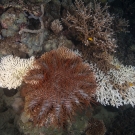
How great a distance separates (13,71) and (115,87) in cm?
216

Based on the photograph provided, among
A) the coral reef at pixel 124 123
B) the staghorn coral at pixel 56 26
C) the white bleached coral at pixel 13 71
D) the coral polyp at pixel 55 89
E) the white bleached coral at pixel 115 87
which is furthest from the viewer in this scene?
the coral reef at pixel 124 123

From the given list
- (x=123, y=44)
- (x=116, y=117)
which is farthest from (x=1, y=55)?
(x=116, y=117)

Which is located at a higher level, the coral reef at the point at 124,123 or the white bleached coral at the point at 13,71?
the white bleached coral at the point at 13,71

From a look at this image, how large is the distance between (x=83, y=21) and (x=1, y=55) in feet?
6.04

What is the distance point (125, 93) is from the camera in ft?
13.0

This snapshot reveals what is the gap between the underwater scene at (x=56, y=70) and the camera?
300 centimetres

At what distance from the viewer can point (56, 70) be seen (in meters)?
3.10

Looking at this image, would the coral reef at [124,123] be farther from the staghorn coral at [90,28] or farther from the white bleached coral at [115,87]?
the staghorn coral at [90,28]

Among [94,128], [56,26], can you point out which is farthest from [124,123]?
[56,26]

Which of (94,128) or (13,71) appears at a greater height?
(13,71)

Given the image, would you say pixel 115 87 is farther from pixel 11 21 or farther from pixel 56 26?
pixel 11 21

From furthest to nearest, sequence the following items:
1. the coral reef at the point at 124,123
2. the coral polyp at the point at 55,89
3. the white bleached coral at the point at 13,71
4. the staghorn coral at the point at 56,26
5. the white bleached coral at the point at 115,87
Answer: the coral reef at the point at 124,123
the white bleached coral at the point at 115,87
the staghorn coral at the point at 56,26
the white bleached coral at the point at 13,71
the coral polyp at the point at 55,89

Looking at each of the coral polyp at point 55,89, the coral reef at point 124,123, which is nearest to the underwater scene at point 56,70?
the coral polyp at point 55,89

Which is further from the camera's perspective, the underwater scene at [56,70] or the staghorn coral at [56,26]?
the staghorn coral at [56,26]
